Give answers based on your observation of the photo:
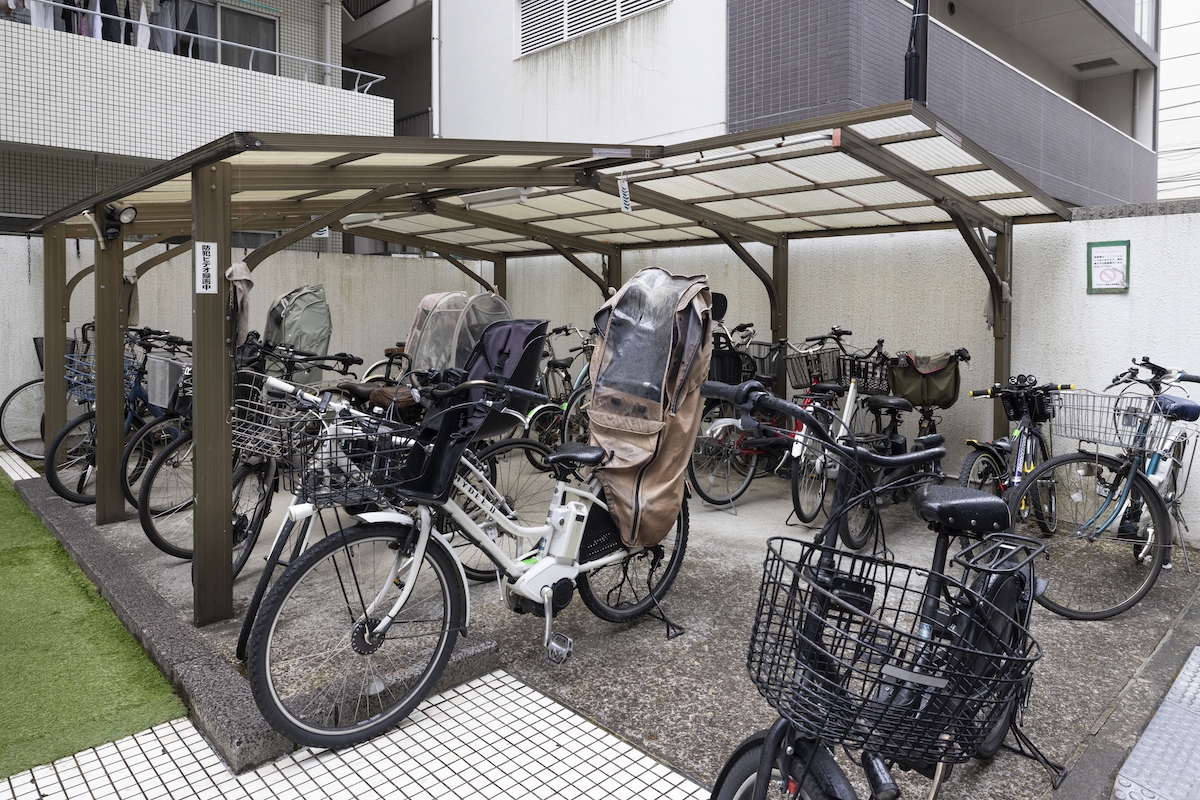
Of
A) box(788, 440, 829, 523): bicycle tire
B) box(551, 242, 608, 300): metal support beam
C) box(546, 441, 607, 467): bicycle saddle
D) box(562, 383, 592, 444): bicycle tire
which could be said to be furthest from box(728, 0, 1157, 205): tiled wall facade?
box(546, 441, 607, 467): bicycle saddle

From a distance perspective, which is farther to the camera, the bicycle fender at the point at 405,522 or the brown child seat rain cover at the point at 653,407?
Answer: the brown child seat rain cover at the point at 653,407

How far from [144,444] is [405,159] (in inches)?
109

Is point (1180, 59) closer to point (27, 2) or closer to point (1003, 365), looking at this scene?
point (1003, 365)

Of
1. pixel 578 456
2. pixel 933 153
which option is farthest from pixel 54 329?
pixel 933 153

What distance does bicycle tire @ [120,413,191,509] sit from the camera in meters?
5.29

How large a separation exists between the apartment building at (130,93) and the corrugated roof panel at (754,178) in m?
6.03

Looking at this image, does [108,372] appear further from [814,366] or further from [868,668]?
[868,668]

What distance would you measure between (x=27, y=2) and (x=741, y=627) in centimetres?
1088

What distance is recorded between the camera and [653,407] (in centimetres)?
362

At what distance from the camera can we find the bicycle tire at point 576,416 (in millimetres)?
6926

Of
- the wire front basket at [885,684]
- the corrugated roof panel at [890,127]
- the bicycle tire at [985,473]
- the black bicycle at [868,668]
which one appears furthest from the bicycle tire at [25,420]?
the wire front basket at [885,684]

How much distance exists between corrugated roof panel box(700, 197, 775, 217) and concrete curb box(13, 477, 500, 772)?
4346 mm

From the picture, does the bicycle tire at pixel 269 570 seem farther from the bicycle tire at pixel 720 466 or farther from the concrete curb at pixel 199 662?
the bicycle tire at pixel 720 466

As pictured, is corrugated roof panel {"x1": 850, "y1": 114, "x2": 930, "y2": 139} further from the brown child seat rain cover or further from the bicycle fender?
the bicycle fender
